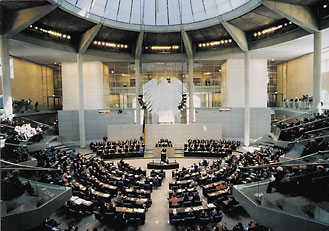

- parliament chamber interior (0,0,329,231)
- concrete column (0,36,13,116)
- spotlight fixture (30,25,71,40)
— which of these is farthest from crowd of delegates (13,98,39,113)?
spotlight fixture (30,25,71,40)

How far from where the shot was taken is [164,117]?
2478 centimetres

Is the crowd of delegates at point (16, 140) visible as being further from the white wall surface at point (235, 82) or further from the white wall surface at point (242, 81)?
the white wall surface at point (242, 81)

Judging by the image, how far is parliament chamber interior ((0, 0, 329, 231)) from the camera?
686 centimetres

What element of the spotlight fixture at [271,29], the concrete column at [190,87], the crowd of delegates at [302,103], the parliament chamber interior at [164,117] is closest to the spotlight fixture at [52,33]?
the parliament chamber interior at [164,117]

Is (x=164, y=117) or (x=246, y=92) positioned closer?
(x=246, y=92)

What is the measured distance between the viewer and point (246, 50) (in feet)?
69.0

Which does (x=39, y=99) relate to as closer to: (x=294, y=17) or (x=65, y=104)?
(x=65, y=104)

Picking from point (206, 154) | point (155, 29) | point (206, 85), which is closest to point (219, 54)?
point (206, 85)

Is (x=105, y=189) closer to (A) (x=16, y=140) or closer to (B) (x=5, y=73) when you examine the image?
(A) (x=16, y=140)

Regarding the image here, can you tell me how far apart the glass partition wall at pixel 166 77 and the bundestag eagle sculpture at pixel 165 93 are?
10866 mm

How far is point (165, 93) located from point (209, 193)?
7.07 meters

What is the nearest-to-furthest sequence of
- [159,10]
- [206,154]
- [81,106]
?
[206,154] → [159,10] → [81,106]

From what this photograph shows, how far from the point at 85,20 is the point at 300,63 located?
23.6m

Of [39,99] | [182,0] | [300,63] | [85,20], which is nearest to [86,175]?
[85,20]
